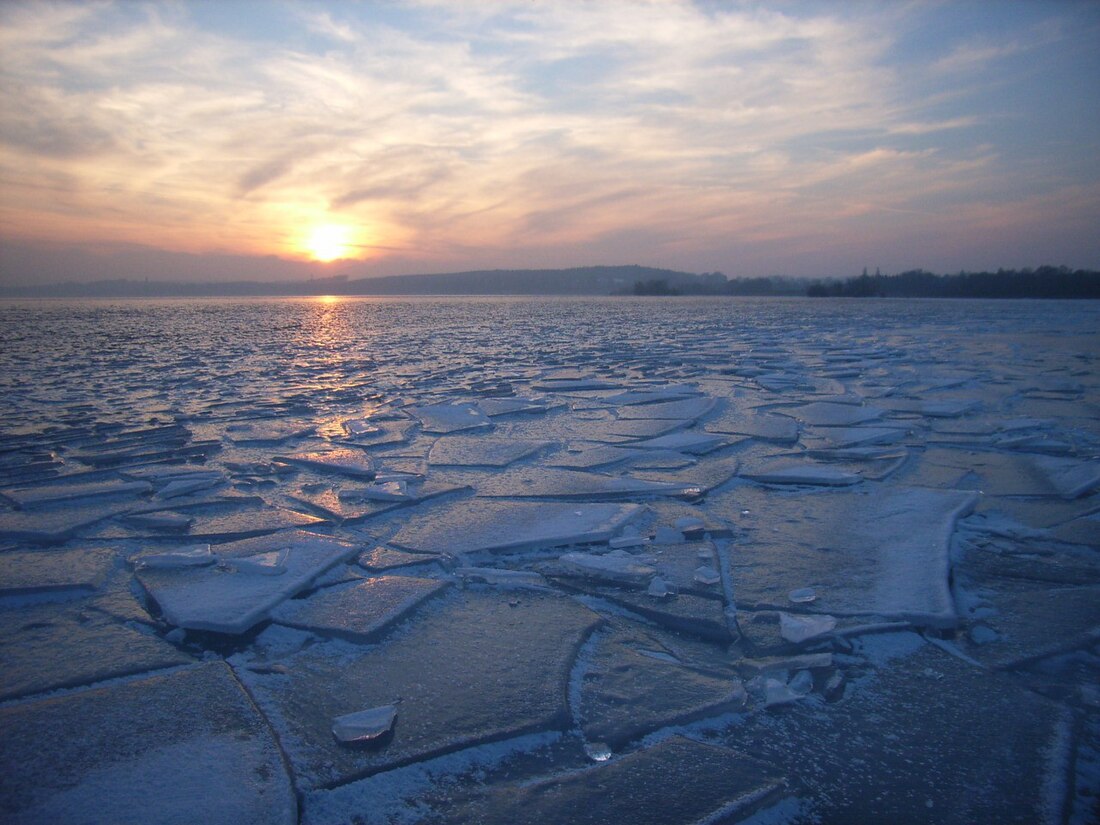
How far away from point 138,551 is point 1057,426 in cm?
508

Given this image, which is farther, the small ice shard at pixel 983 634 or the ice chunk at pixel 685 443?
the ice chunk at pixel 685 443

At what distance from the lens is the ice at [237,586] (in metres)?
1.79

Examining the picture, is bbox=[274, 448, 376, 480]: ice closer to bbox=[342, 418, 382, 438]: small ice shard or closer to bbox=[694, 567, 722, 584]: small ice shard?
bbox=[342, 418, 382, 438]: small ice shard

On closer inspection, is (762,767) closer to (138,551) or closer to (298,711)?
(298,711)

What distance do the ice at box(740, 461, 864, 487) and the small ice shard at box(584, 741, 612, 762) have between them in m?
2.04

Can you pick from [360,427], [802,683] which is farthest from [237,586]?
[360,427]

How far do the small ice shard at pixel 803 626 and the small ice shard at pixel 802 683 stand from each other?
0.13 meters

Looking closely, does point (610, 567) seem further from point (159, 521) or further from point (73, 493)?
point (73, 493)

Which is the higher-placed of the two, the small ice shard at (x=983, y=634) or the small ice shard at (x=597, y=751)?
the small ice shard at (x=983, y=634)

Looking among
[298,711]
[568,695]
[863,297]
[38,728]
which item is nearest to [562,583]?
[568,695]

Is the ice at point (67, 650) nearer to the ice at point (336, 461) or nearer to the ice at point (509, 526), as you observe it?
the ice at point (509, 526)

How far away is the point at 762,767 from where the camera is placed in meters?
1.25

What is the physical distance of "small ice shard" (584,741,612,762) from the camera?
1.29 meters

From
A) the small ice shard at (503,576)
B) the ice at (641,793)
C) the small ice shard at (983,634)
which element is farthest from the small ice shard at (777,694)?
the small ice shard at (503,576)
